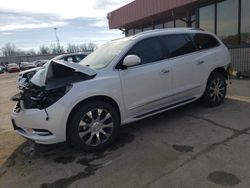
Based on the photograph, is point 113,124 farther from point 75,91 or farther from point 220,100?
point 220,100

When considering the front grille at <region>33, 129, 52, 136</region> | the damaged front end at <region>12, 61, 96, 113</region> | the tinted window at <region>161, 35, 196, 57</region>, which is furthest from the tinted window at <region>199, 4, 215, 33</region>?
the front grille at <region>33, 129, 52, 136</region>

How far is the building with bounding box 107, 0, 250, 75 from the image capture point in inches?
426

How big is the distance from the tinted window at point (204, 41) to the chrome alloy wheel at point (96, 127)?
8.68ft

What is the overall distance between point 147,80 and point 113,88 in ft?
2.26

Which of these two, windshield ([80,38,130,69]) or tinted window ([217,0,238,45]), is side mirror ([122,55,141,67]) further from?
tinted window ([217,0,238,45])

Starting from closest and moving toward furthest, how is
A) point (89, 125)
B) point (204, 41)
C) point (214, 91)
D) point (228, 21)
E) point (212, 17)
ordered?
point (89, 125) < point (204, 41) < point (214, 91) < point (228, 21) < point (212, 17)

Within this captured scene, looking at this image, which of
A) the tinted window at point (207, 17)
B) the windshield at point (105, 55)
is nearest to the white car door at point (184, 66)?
the windshield at point (105, 55)

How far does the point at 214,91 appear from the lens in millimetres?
5879

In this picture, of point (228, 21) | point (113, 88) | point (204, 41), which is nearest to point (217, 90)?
point (204, 41)

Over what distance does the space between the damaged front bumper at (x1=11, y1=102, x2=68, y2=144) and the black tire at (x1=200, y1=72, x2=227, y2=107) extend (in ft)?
10.7

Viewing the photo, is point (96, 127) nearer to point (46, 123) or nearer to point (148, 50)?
point (46, 123)

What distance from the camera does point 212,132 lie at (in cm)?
450

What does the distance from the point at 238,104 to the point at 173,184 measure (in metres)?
3.66

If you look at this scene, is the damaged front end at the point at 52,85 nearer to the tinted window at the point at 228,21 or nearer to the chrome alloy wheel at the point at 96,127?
the chrome alloy wheel at the point at 96,127
